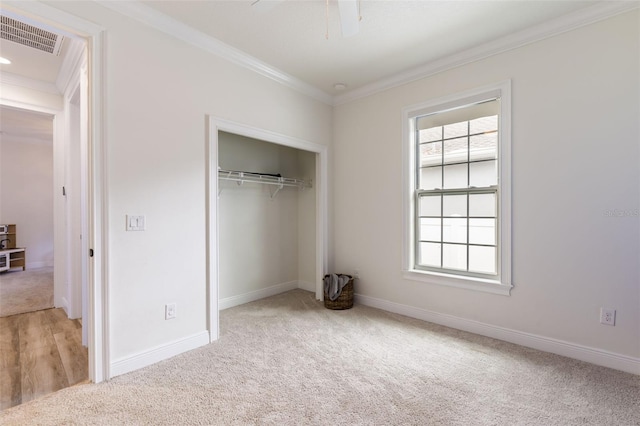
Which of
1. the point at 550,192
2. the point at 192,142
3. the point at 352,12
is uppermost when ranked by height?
the point at 352,12

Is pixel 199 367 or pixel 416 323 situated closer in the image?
pixel 199 367

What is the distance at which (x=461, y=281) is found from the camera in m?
3.05

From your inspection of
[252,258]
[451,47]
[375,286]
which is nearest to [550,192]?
[451,47]

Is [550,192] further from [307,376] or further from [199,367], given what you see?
[199,367]

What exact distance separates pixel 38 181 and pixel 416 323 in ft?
26.7

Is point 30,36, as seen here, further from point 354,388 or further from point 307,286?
point 307,286

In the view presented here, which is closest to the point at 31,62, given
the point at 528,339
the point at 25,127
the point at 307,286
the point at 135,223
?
the point at 135,223

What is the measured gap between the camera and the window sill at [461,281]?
9.23 feet

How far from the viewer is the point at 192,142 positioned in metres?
2.66

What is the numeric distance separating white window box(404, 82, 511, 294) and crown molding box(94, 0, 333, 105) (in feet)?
4.68

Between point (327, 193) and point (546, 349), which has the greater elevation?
point (327, 193)

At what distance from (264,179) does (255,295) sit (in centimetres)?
158

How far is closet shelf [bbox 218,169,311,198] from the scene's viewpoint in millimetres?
3653

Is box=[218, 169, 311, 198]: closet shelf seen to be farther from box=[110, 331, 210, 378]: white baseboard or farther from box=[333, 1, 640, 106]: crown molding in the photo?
box=[110, 331, 210, 378]: white baseboard
